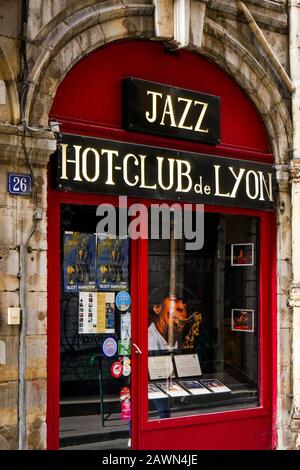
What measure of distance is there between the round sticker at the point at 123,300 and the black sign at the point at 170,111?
1474 millimetres

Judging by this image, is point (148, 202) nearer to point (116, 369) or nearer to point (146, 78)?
point (146, 78)

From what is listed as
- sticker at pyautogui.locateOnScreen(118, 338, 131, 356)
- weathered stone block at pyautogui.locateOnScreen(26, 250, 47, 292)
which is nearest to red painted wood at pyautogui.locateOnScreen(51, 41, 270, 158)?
weathered stone block at pyautogui.locateOnScreen(26, 250, 47, 292)

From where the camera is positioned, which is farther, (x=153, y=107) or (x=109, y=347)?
(x=153, y=107)

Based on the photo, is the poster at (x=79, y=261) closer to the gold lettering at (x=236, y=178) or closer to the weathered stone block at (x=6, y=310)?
the weathered stone block at (x=6, y=310)

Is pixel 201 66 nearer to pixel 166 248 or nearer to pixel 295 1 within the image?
pixel 295 1

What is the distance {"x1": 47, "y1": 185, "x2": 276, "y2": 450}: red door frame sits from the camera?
5.79 meters

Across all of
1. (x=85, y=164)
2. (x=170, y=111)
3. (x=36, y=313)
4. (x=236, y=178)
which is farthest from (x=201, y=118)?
(x=36, y=313)

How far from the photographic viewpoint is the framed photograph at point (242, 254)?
7.23 meters

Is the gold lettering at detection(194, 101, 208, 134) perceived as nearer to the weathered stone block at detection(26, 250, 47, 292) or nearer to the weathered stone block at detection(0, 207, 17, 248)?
the weathered stone block at detection(26, 250, 47, 292)

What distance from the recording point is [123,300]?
6.35 metres

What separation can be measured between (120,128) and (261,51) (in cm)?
192

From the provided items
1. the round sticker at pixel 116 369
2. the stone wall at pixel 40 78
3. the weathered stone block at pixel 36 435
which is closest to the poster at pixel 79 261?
the stone wall at pixel 40 78

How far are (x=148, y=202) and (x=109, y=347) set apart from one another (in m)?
1.35

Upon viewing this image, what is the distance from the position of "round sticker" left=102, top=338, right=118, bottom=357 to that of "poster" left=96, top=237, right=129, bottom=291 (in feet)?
1.51
